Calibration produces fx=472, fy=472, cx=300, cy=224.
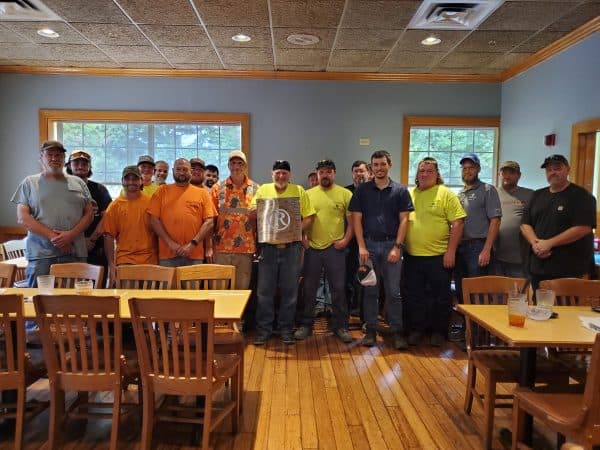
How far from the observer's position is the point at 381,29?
444 centimetres

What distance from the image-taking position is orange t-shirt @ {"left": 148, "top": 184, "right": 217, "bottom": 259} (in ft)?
12.2

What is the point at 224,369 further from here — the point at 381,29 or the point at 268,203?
the point at 381,29

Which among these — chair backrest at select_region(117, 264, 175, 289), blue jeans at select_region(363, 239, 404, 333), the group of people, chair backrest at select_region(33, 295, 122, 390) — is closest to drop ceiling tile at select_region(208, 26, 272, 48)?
the group of people

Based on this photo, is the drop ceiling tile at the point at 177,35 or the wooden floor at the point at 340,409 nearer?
the wooden floor at the point at 340,409

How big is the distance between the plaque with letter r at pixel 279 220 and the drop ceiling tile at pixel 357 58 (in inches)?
83.8

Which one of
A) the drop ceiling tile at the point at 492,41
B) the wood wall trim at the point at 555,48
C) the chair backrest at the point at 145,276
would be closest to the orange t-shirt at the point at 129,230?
the chair backrest at the point at 145,276

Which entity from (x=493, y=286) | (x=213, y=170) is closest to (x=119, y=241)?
(x=213, y=170)

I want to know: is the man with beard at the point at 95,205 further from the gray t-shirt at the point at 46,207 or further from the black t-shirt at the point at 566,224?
the black t-shirt at the point at 566,224

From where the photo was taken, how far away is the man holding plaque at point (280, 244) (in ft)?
13.2

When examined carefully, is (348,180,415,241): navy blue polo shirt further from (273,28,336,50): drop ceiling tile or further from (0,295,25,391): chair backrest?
(0,295,25,391): chair backrest

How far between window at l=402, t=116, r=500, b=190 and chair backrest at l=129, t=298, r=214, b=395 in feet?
15.1

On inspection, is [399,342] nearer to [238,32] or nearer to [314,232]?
[314,232]

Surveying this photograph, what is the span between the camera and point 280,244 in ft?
13.3

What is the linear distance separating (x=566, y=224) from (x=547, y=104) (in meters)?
2.26
